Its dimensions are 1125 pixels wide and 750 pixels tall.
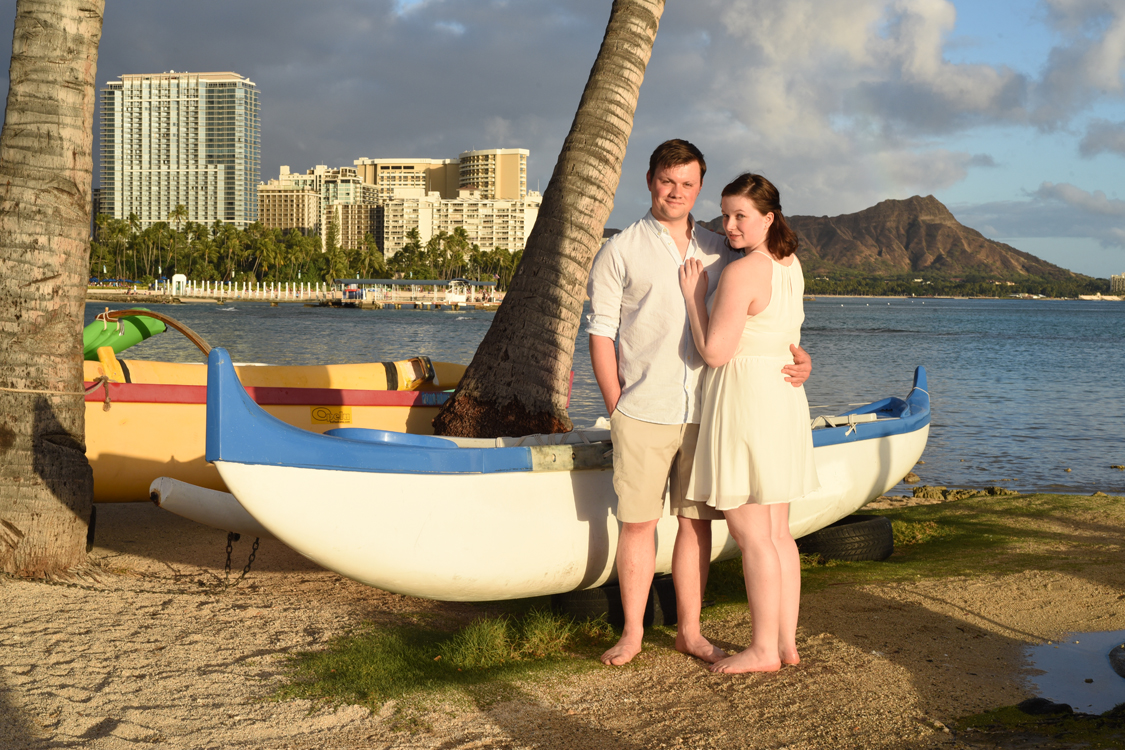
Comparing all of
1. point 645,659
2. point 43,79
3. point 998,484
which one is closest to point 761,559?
point 645,659

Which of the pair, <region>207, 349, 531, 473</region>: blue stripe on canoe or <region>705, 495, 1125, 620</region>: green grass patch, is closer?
<region>207, 349, 531, 473</region>: blue stripe on canoe

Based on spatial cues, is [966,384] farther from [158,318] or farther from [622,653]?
[622,653]

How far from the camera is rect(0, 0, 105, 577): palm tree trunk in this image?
4695 mm

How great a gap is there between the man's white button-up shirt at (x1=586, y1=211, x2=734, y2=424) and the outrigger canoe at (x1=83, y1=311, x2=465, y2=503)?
9.97 feet

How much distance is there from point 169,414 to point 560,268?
10.3 feet

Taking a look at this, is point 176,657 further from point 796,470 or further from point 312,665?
point 796,470

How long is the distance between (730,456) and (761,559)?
485 mm

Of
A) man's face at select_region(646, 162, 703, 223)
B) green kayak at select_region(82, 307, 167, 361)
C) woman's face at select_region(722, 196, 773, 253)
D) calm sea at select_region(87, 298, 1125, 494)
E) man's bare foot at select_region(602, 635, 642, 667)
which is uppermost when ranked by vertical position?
man's face at select_region(646, 162, 703, 223)

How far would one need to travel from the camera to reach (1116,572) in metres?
5.33

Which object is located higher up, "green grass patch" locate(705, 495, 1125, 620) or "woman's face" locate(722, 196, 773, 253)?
"woman's face" locate(722, 196, 773, 253)

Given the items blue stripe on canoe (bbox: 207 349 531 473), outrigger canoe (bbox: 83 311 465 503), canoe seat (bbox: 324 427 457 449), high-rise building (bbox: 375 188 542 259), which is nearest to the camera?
blue stripe on canoe (bbox: 207 349 531 473)

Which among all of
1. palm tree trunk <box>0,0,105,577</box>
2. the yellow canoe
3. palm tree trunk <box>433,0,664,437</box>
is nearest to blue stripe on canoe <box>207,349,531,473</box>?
palm tree trunk <box>0,0,105,577</box>

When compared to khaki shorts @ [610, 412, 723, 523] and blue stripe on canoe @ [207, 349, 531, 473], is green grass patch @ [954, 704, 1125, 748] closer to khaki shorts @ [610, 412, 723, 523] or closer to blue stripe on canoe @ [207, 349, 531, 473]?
khaki shorts @ [610, 412, 723, 523]

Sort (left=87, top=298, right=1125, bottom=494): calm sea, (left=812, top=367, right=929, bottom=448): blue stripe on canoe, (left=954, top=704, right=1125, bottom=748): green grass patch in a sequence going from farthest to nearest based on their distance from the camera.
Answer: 1. (left=87, top=298, right=1125, bottom=494): calm sea
2. (left=812, top=367, right=929, bottom=448): blue stripe on canoe
3. (left=954, top=704, right=1125, bottom=748): green grass patch
